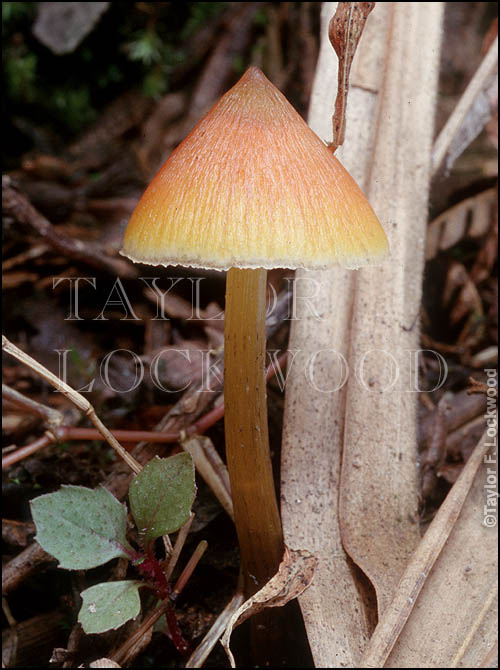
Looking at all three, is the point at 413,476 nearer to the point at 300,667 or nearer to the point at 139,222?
the point at 300,667

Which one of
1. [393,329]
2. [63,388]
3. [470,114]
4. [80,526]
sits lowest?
[80,526]

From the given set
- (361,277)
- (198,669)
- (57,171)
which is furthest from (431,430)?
(57,171)

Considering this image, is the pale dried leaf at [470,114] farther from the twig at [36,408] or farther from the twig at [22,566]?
the twig at [22,566]

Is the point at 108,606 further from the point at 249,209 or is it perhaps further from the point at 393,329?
the point at 393,329

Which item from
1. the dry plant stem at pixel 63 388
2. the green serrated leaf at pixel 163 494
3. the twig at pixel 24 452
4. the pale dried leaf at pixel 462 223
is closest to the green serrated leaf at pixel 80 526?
the green serrated leaf at pixel 163 494

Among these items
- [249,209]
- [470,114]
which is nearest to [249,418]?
[249,209]

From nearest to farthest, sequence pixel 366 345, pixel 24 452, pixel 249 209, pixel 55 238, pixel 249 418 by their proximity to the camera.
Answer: pixel 249 209, pixel 249 418, pixel 24 452, pixel 366 345, pixel 55 238
